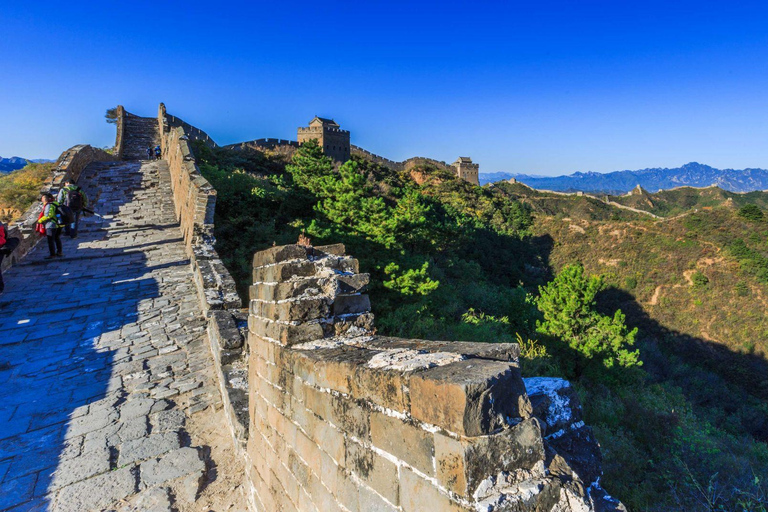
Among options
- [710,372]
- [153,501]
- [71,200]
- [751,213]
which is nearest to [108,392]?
[153,501]

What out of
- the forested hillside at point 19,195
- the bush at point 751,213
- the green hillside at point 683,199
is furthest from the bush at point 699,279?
the forested hillside at point 19,195

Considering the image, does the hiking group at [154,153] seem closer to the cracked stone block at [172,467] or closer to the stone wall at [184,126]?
the stone wall at [184,126]

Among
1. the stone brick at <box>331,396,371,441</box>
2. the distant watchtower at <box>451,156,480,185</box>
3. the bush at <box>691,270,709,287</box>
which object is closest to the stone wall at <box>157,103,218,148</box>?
the stone brick at <box>331,396,371,441</box>

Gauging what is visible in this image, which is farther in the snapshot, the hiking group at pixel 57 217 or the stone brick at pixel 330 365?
the hiking group at pixel 57 217

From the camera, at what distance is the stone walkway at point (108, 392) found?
2672 mm

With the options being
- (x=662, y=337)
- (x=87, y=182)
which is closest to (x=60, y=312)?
(x=87, y=182)

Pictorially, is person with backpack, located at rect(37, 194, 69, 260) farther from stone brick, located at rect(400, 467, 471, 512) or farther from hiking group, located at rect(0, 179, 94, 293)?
stone brick, located at rect(400, 467, 471, 512)

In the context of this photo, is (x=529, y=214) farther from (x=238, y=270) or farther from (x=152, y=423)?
(x=152, y=423)

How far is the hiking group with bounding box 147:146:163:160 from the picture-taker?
54.0 feet

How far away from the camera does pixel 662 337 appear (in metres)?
24.6

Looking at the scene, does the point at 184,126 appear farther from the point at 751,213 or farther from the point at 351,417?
the point at 751,213

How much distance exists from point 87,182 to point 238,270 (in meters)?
6.96

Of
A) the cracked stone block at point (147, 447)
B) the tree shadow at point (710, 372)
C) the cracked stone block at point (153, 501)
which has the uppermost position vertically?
the cracked stone block at point (147, 447)

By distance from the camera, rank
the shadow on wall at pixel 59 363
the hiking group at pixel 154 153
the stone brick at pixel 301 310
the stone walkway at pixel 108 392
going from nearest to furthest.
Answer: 1. the stone brick at pixel 301 310
2. the stone walkway at pixel 108 392
3. the shadow on wall at pixel 59 363
4. the hiking group at pixel 154 153
